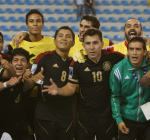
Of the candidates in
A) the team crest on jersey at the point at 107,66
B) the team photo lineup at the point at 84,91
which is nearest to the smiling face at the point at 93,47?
the team photo lineup at the point at 84,91

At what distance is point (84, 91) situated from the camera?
284 centimetres

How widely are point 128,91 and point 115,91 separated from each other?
153 mm

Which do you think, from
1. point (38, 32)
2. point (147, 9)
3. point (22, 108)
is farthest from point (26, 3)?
point (22, 108)

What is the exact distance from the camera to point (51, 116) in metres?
2.78

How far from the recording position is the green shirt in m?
2.67

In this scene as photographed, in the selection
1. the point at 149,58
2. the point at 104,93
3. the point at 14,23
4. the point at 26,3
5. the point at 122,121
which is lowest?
the point at 122,121

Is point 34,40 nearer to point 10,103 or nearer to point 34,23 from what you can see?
point 34,23

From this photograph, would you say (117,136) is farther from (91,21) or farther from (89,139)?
(91,21)

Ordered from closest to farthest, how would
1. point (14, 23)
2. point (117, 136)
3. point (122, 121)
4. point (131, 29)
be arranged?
point (122, 121)
point (117, 136)
point (131, 29)
point (14, 23)

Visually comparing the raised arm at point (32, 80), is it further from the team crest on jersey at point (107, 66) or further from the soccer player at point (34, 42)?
the team crest on jersey at point (107, 66)

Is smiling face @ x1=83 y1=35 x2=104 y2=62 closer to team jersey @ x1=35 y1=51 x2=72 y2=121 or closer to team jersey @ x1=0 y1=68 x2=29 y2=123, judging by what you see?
team jersey @ x1=35 y1=51 x2=72 y2=121

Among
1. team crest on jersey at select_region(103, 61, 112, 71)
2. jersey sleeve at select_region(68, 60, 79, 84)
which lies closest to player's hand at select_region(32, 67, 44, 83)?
Result: jersey sleeve at select_region(68, 60, 79, 84)

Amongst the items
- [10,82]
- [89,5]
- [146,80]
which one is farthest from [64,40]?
[89,5]

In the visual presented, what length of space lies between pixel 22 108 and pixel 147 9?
30.3 feet
